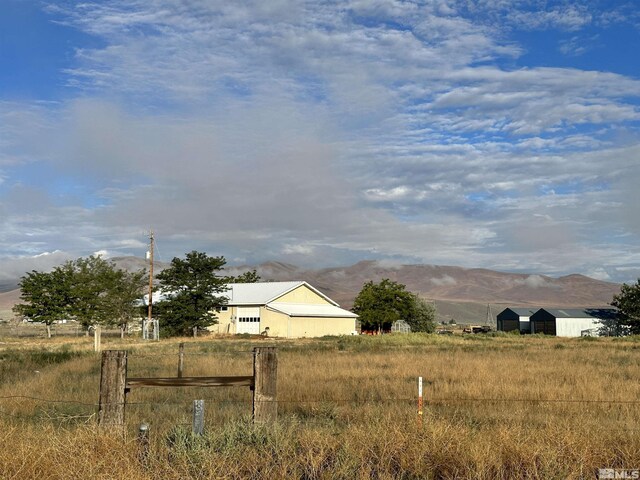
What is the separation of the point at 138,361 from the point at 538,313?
252 feet

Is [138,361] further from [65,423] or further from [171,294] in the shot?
[171,294]

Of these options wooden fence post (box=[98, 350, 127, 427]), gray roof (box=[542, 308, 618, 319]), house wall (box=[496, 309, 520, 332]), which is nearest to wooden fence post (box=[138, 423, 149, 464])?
wooden fence post (box=[98, 350, 127, 427])

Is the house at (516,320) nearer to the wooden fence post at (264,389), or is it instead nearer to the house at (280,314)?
the house at (280,314)

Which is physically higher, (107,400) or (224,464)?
(107,400)

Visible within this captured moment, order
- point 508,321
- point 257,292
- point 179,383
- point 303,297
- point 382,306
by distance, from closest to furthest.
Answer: point 179,383 → point 257,292 → point 303,297 → point 382,306 → point 508,321

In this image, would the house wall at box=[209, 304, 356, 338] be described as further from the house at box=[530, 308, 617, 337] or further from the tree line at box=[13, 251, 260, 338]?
the house at box=[530, 308, 617, 337]

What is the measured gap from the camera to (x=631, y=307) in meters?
80.2

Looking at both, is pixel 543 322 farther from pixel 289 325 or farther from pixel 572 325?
pixel 289 325

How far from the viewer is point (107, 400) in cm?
779

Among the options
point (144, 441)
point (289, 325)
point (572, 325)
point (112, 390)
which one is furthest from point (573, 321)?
point (144, 441)

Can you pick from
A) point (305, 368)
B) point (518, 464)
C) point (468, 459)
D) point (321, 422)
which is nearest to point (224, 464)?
point (468, 459)

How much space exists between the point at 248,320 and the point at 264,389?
56391mm

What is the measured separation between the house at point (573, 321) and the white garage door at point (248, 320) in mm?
43669

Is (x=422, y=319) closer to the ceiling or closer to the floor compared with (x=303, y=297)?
closer to the floor
